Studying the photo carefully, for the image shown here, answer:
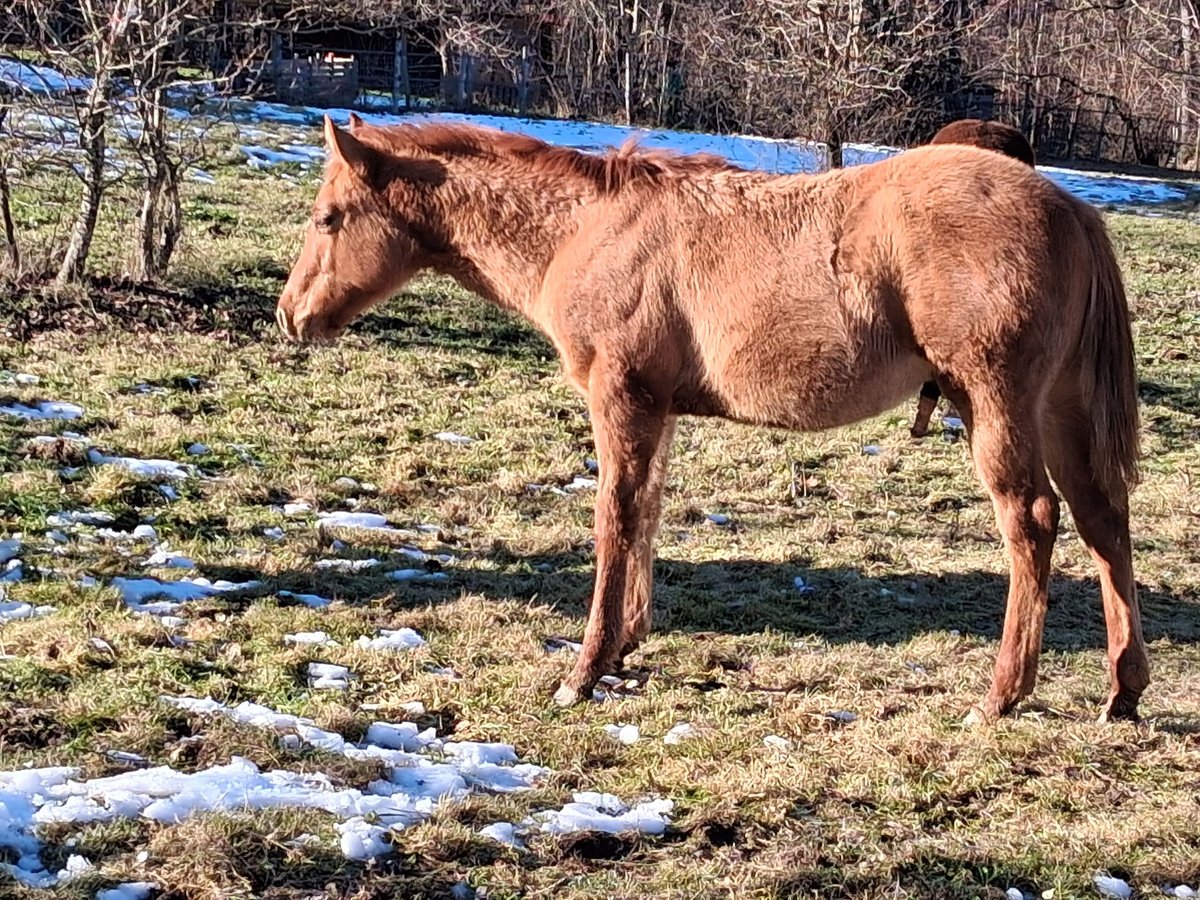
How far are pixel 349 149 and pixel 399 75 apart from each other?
82.2 ft

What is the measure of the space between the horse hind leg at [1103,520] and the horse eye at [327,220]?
3.04 meters

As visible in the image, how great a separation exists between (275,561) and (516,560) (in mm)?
1201

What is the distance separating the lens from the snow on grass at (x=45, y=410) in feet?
24.8

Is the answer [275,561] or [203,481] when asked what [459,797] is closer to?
[275,561]

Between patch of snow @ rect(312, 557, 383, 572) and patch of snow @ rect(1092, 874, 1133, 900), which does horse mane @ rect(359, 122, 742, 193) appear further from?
patch of snow @ rect(1092, 874, 1133, 900)

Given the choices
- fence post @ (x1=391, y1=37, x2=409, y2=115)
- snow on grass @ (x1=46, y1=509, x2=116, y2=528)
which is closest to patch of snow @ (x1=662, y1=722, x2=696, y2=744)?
snow on grass @ (x1=46, y1=509, x2=116, y2=528)

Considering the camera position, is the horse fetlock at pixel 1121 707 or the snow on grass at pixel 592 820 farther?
the horse fetlock at pixel 1121 707

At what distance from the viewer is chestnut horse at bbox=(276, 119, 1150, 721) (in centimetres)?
447

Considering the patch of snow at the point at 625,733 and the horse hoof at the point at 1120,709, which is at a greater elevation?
the horse hoof at the point at 1120,709

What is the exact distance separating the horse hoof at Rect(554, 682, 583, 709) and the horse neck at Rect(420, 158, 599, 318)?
160 cm

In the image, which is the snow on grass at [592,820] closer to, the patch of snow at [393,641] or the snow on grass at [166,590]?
the patch of snow at [393,641]

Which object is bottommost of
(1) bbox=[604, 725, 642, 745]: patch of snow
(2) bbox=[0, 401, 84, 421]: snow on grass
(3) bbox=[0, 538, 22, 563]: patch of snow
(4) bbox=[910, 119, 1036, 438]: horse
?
(1) bbox=[604, 725, 642, 745]: patch of snow

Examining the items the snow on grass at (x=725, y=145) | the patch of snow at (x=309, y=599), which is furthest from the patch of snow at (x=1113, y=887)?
the snow on grass at (x=725, y=145)

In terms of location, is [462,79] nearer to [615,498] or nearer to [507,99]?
[507,99]
